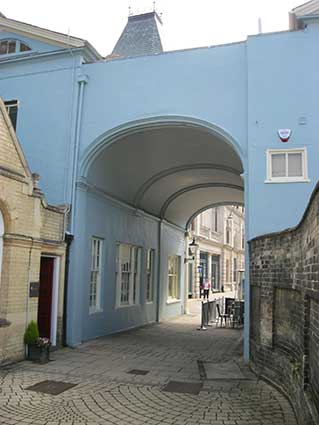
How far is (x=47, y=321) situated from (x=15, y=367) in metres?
1.98

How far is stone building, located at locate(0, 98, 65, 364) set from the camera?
8539 mm

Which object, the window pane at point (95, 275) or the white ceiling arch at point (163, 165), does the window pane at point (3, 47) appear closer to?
the white ceiling arch at point (163, 165)

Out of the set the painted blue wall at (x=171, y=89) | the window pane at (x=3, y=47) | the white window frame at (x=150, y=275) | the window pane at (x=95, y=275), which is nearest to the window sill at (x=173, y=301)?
the white window frame at (x=150, y=275)

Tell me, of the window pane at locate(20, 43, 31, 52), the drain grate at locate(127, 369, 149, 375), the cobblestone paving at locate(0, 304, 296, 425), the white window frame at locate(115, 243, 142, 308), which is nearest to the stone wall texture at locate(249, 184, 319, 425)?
the cobblestone paving at locate(0, 304, 296, 425)

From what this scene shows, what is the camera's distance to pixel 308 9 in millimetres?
10297

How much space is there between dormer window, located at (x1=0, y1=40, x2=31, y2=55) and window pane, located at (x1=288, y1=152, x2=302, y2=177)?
795cm

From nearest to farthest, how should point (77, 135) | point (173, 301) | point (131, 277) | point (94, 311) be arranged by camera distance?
point (77, 135), point (94, 311), point (131, 277), point (173, 301)

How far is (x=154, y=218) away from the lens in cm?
1741

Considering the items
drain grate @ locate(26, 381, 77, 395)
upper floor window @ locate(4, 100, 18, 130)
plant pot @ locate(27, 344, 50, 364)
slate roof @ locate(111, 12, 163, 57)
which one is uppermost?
slate roof @ locate(111, 12, 163, 57)

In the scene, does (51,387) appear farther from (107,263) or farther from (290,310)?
(107,263)

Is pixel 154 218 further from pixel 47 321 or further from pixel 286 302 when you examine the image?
pixel 286 302

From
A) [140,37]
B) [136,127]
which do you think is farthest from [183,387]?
[140,37]

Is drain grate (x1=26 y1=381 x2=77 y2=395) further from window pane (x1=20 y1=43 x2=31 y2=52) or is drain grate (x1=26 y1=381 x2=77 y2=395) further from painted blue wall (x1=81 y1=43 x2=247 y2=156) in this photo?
window pane (x1=20 y1=43 x2=31 y2=52)

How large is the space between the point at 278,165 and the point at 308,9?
3734 mm
